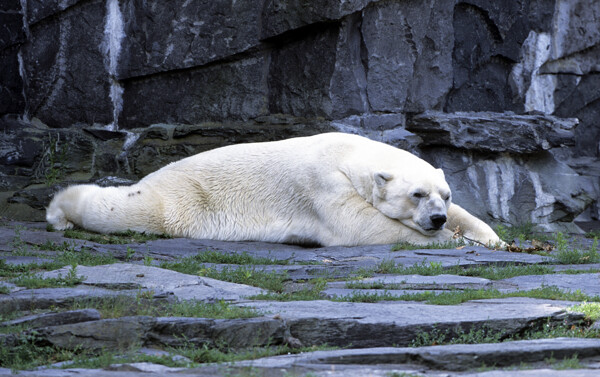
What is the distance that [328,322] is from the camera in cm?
367

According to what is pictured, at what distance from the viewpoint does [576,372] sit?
9.45ft

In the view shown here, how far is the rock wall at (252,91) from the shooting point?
413 inches

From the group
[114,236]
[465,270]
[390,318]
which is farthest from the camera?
[114,236]

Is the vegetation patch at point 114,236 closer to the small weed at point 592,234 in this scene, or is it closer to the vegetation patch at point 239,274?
the vegetation patch at point 239,274

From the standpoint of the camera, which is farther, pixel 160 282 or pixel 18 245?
pixel 18 245

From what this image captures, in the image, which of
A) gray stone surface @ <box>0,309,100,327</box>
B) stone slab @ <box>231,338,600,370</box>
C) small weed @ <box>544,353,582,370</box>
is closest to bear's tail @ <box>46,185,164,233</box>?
gray stone surface @ <box>0,309,100,327</box>

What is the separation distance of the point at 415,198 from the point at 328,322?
13.0 ft

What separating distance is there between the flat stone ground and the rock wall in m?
4.83

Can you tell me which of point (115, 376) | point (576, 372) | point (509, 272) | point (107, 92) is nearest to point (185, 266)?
point (509, 272)

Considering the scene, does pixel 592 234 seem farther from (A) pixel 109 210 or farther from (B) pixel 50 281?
(B) pixel 50 281

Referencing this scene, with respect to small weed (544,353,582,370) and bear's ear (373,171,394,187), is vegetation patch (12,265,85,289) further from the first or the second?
bear's ear (373,171,394,187)

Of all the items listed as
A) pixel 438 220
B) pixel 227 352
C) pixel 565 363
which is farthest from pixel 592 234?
Result: pixel 227 352

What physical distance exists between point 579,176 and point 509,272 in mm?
6254

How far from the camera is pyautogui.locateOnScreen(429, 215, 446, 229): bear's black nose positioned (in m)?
7.26
